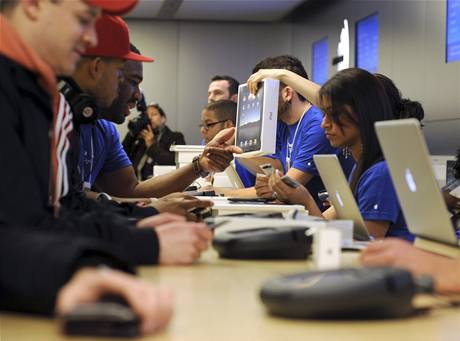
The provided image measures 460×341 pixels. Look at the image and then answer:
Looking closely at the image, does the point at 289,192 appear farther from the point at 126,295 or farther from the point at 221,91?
the point at 221,91

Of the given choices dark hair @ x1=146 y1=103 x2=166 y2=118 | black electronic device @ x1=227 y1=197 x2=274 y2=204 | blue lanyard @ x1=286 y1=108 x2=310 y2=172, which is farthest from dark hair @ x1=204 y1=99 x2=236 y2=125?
dark hair @ x1=146 y1=103 x2=166 y2=118

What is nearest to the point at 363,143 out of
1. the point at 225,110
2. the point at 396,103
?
the point at 396,103

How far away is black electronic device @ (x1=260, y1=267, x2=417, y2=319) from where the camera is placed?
0.94 meters

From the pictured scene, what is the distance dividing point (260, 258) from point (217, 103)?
349cm

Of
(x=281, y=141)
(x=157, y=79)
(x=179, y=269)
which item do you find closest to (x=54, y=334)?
(x=179, y=269)

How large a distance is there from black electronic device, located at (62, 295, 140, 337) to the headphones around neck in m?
2.05

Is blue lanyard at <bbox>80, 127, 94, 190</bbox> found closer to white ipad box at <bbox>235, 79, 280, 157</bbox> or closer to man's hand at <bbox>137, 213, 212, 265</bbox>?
white ipad box at <bbox>235, 79, 280, 157</bbox>

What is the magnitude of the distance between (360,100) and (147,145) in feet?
20.2

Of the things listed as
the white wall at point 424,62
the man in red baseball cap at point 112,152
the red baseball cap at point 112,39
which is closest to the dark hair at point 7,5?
the red baseball cap at point 112,39

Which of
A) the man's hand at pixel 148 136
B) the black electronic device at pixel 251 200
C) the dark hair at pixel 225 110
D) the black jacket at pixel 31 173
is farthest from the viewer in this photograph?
the man's hand at pixel 148 136

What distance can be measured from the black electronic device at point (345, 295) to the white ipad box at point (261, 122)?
7.86 ft

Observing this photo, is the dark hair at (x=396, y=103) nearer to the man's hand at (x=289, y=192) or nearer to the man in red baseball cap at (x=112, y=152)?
the man's hand at (x=289, y=192)

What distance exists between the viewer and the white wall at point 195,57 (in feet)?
35.5

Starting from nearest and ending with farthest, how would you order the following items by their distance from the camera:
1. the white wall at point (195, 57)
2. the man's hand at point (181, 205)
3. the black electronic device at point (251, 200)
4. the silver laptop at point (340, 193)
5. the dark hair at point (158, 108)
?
1. the silver laptop at point (340, 193)
2. the man's hand at point (181, 205)
3. the black electronic device at point (251, 200)
4. the dark hair at point (158, 108)
5. the white wall at point (195, 57)
